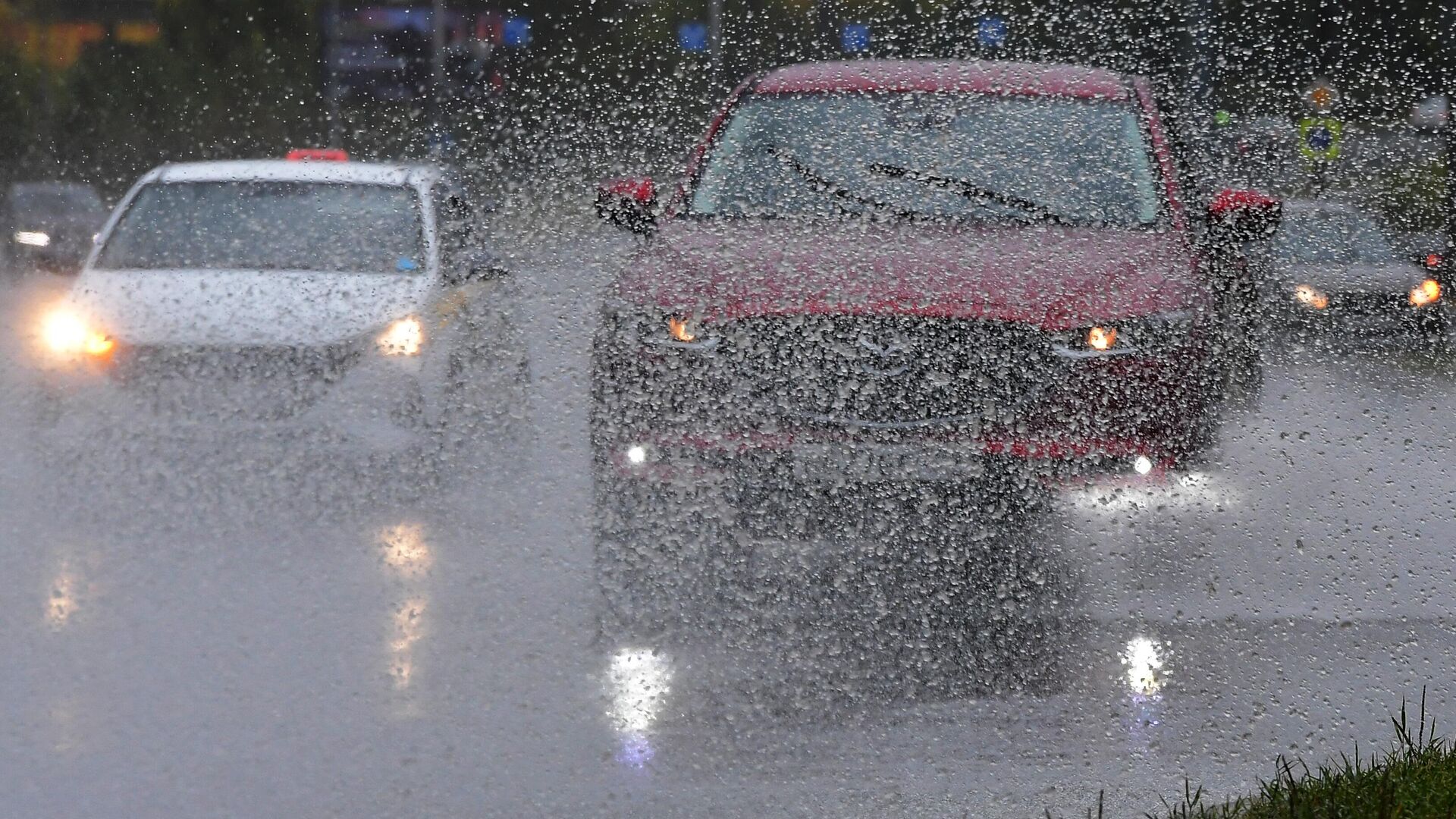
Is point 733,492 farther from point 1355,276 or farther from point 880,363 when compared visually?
Result: point 1355,276

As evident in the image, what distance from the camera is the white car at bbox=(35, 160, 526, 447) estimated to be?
238 inches

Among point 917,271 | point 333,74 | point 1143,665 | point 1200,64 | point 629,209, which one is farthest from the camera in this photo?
point 333,74

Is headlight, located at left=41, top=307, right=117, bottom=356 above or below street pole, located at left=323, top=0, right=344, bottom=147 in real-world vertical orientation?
above

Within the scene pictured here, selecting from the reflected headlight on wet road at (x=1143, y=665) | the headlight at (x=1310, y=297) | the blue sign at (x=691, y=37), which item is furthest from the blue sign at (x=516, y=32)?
the reflected headlight on wet road at (x=1143, y=665)

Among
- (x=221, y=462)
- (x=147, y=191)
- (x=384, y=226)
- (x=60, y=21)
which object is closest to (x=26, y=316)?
(x=147, y=191)

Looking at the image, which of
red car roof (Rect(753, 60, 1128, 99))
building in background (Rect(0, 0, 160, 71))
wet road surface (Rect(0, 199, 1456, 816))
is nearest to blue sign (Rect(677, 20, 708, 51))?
red car roof (Rect(753, 60, 1128, 99))

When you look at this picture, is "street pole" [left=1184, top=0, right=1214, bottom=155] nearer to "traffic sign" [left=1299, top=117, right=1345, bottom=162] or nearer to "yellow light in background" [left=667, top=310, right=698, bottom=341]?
"traffic sign" [left=1299, top=117, right=1345, bottom=162]

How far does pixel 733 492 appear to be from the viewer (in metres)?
4.45

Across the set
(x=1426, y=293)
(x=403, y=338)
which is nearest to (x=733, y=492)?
(x=403, y=338)

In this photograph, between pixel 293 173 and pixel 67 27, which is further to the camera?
pixel 67 27

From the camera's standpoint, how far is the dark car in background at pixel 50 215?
45.3 ft

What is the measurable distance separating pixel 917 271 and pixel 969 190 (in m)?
0.59

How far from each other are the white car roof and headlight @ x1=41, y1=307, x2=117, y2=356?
724mm

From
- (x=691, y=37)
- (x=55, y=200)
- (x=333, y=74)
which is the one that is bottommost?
(x=55, y=200)
